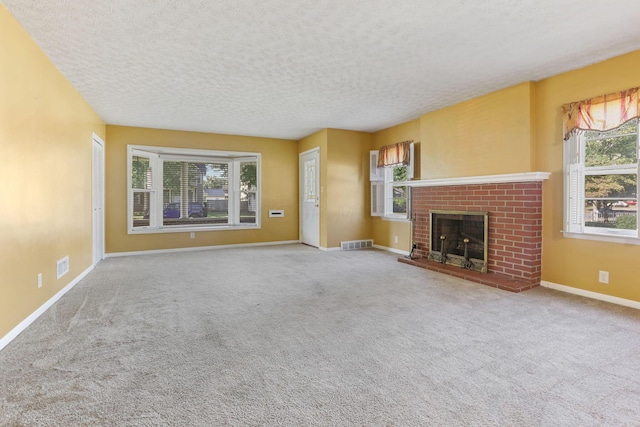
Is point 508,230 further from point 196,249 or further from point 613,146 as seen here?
point 196,249

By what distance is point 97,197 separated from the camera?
535 centimetres

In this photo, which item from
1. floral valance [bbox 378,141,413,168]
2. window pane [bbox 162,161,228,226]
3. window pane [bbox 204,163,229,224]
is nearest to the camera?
floral valance [bbox 378,141,413,168]

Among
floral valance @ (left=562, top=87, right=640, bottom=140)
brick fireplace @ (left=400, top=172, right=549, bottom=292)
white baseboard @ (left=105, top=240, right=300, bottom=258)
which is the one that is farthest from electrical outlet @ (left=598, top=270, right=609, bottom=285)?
white baseboard @ (left=105, top=240, right=300, bottom=258)

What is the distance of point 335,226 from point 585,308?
4157 millimetres

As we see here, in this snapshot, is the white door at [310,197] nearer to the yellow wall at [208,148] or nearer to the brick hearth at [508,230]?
the yellow wall at [208,148]

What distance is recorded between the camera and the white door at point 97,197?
504 cm

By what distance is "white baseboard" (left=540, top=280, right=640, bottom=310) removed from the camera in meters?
3.15

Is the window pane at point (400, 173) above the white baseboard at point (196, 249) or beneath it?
above

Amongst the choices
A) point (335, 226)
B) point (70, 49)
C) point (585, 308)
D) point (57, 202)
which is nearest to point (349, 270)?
point (335, 226)

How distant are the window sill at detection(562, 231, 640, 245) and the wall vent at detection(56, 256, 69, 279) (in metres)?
5.48

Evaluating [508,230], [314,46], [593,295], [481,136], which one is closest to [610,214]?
[593,295]

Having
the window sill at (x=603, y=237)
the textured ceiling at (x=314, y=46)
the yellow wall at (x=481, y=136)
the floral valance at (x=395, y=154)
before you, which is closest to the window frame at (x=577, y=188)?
the window sill at (x=603, y=237)

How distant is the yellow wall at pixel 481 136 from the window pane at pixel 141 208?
17.2 feet

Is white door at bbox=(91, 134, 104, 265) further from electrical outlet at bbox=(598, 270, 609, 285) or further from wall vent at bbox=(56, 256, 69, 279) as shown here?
electrical outlet at bbox=(598, 270, 609, 285)
